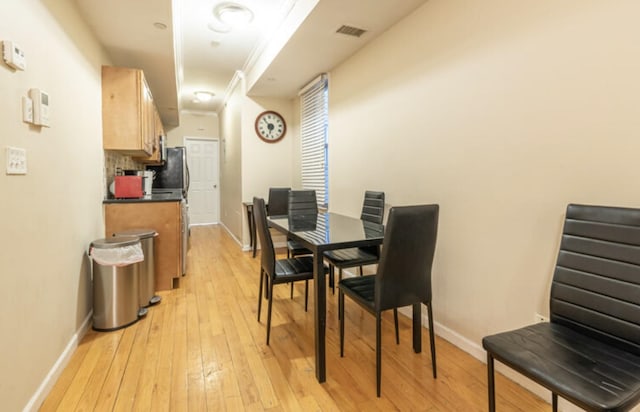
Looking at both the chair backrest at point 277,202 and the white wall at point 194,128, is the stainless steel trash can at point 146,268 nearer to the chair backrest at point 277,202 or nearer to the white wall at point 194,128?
the chair backrest at point 277,202

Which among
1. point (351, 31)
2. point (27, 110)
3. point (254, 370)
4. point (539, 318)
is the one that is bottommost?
point (254, 370)

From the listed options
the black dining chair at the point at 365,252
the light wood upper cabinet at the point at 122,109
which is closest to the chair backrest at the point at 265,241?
the black dining chair at the point at 365,252

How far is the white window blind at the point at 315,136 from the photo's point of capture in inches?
161

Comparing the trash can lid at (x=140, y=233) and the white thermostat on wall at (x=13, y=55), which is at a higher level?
the white thermostat on wall at (x=13, y=55)

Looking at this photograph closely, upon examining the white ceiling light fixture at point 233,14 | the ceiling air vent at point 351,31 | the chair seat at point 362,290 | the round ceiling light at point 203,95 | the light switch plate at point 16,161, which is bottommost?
the chair seat at point 362,290

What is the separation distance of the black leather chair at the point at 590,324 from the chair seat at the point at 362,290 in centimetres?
63

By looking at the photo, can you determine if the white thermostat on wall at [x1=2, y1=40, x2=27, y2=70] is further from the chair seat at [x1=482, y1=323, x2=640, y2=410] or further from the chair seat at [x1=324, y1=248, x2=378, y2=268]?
the chair seat at [x1=482, y1=323, x2=640, y2=410]

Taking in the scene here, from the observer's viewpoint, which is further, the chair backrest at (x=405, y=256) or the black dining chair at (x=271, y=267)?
the black dining chair at (x=271, y=267)

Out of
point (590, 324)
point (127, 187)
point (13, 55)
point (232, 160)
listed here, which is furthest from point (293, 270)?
point (232, 160)

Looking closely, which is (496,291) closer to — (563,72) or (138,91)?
A: (563,72)

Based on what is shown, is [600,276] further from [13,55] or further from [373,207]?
[13,55]

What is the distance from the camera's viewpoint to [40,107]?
1.68 metres

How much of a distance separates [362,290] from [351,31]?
2.26 meters

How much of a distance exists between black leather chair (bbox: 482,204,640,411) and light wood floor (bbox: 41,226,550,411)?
0.54 metres
